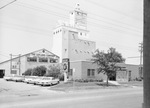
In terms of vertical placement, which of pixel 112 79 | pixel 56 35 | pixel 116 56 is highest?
pixel 56 35

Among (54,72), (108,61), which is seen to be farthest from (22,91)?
(54,72)

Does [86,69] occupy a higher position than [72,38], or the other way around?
[72,38]

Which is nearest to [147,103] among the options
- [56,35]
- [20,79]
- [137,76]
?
[20,79]

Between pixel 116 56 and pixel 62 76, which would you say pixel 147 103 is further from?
pixel 62 76

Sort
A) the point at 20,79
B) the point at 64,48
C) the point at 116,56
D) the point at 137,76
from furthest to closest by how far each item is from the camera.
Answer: the point at 64,48 → the point at 137,76 → the point at 20,79 → the point at 116,56

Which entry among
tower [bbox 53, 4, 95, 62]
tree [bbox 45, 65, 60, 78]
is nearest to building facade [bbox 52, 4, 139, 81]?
tower [bbox 53, 4, 95, 62]

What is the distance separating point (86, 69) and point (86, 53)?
46260mm

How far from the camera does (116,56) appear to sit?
33500 millimetres

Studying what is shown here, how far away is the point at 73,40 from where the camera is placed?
8175 cm

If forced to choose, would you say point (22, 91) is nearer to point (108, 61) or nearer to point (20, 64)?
point (108, 61)

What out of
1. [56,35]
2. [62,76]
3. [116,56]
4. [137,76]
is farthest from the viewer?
[56,35]

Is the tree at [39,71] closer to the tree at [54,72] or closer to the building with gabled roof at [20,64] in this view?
the tree at [54,72]

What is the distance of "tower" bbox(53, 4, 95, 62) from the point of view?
264ft

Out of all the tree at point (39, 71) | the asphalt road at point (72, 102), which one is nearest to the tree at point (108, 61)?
the asphalt road at point (72, 102)
